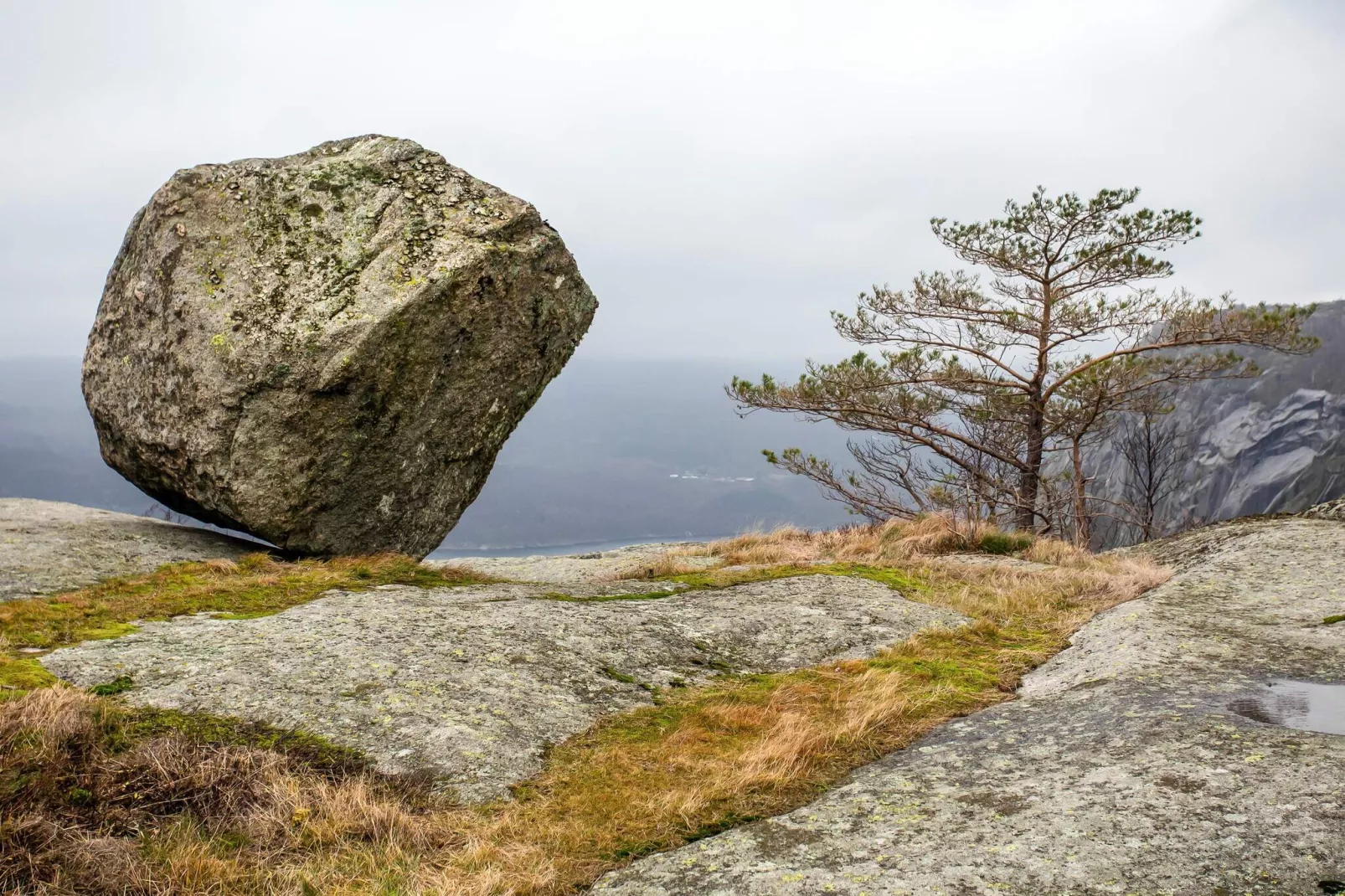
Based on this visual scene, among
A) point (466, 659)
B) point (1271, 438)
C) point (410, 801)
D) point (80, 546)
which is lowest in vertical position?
point (410, 801)

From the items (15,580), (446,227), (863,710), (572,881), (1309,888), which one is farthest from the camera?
(446,227)

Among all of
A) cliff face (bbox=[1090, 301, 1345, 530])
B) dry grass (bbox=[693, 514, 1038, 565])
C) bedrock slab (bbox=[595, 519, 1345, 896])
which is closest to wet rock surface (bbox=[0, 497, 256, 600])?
dry grass (bbox=[693, 514, 1038, 565])

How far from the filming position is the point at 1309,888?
3139 mm

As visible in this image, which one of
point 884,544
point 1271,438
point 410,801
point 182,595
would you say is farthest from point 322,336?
point 1271,438

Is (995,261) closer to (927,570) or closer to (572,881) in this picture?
(927,570)

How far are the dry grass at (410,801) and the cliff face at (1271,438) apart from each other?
291 ft

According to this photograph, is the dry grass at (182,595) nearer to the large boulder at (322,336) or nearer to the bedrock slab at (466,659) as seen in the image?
the bedrock slab at (466,659)

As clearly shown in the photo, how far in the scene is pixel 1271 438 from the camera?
96.9 m

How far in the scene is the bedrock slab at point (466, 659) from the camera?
5379mm

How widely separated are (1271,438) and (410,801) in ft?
384

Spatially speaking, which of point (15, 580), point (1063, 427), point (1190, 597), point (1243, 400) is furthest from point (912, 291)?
point (1243, 400)

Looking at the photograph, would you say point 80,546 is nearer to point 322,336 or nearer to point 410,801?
point 322,336

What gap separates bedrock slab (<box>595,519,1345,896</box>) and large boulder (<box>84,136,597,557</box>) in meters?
8.04

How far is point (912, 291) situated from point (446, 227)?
15236 millimetres
